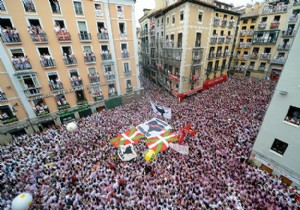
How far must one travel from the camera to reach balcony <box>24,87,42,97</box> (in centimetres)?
1709

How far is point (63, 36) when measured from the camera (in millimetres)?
17375

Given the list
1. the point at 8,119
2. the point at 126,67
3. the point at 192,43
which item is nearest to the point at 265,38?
the point at 192,43

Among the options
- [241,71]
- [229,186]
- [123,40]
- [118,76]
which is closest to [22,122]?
[118,76]

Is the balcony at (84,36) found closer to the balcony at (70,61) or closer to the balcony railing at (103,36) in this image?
the balcony railing at (103,36)

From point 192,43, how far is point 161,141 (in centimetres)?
1800

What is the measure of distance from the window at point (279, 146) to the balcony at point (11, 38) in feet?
92.8

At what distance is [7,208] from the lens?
9.73 meters

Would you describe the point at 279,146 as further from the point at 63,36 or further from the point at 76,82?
the point at 63,36

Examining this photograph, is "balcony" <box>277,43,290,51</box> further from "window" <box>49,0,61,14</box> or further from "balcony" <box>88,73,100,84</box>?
"window" <box>49,0,61,14</box>

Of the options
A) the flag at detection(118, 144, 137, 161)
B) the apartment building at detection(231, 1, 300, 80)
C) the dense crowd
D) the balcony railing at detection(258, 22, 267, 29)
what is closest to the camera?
the dense crowd

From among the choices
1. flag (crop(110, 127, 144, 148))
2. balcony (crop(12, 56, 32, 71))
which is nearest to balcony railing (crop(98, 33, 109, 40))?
balcony (crop(12, 56, 32, 71))

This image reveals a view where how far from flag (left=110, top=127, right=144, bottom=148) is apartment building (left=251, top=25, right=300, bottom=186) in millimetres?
12010

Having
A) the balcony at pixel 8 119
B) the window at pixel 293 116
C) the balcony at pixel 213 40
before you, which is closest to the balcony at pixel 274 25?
the balcony at pixel 213 40

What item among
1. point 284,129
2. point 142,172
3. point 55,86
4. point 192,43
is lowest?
point 142,172
